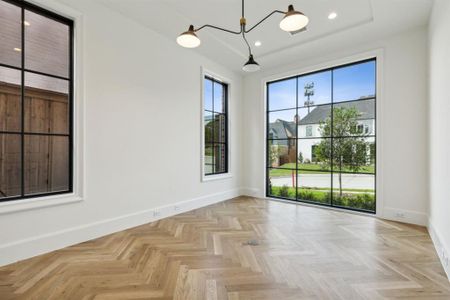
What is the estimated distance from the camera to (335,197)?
185 inches

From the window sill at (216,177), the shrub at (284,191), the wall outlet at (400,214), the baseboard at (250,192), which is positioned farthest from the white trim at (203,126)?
the wall outlet at (400,214)

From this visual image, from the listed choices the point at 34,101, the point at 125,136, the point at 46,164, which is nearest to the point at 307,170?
the point at 125,136

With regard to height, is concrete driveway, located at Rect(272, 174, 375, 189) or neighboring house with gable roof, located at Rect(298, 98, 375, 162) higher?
neighboring house with gable roof, located at Rect(298, 98, 375, 162)

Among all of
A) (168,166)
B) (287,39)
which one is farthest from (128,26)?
(287,39)

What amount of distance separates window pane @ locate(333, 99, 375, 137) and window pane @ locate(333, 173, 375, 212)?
89cm

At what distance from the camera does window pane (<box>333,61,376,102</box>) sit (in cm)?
441

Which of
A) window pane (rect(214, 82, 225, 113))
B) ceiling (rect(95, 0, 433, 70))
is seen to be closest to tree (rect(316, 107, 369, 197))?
ceiling (rect(95, 0, 433, 70))

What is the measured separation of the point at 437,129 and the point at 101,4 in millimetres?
4698

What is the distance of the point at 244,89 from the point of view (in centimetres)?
591

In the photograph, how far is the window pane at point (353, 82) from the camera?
4.41 meters

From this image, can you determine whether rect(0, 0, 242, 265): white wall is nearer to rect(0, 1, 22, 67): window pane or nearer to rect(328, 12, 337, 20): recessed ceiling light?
rect(0, 1, 22, 67): window pane

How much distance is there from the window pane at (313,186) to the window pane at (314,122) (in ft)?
2.84

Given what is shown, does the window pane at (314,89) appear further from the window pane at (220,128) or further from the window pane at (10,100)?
the window pane at (10,100)

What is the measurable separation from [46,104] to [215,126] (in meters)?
3.24
